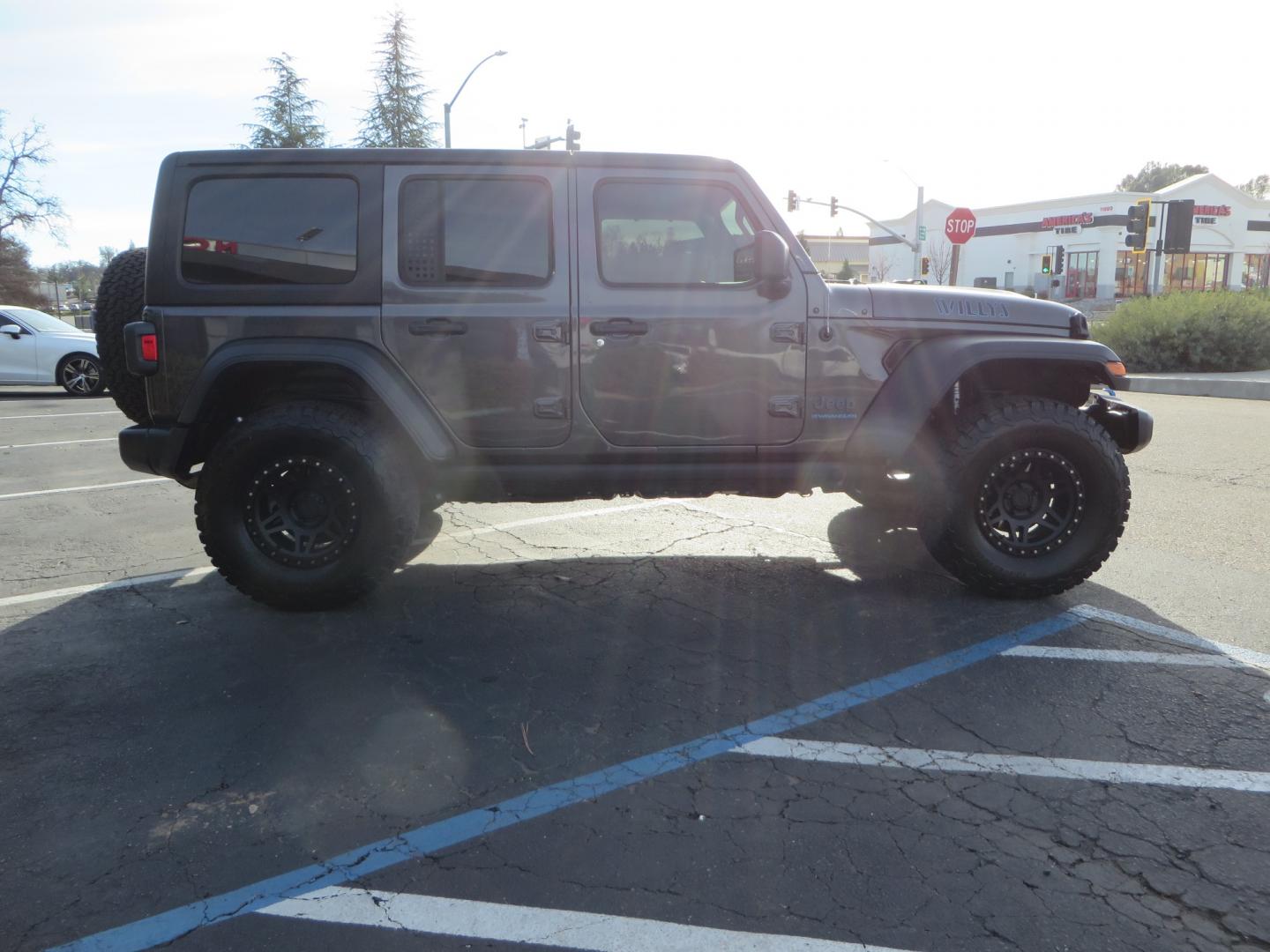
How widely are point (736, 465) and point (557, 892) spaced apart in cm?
264

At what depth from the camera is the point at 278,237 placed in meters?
4.49

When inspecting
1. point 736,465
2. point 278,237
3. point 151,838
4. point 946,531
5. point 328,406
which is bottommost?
point 151,838

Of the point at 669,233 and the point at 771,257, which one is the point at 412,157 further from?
the point at 771,257

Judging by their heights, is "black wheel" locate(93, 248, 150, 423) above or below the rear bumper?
above

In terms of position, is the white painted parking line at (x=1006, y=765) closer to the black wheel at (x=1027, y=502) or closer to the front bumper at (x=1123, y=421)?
the black wheel at (x=1027, y=502)

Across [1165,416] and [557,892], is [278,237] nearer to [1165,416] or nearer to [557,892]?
[557,892]

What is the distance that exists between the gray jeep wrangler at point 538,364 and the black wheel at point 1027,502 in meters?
0.01

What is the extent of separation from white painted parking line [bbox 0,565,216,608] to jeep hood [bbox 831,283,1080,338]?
12.4 ft

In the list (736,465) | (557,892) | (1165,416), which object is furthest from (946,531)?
(1165,416)

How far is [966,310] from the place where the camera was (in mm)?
4734

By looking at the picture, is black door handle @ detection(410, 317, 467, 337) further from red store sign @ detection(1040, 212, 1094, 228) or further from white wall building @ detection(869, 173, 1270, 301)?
red store sign @ detection(1040, 212, 1094, 228)

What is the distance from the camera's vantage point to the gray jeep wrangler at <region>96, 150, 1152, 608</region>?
4445 millimetres

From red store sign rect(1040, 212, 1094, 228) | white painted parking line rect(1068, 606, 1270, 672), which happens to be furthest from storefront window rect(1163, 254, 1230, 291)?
white painted parking line rect(1068, 606, 1270, 672)

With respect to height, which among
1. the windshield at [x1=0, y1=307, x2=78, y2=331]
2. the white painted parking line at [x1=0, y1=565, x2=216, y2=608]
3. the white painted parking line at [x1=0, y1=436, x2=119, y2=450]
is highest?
the windshield at [x1=0, y1=307, x2=78, y2=331]
